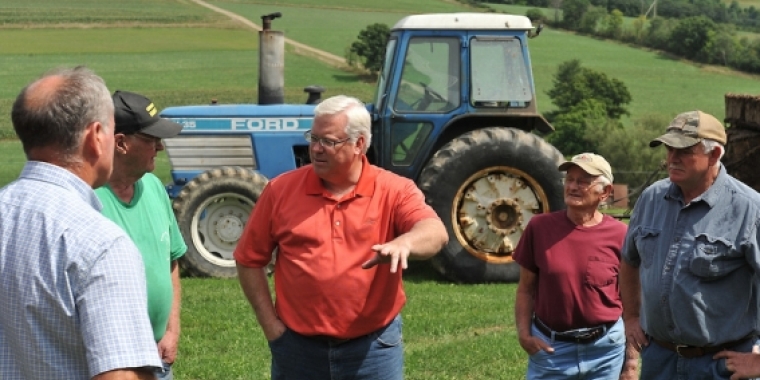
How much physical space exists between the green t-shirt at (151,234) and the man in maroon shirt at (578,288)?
4.54 ft

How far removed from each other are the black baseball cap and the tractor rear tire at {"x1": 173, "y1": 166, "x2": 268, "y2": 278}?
5.63 metres

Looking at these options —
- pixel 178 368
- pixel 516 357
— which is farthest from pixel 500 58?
pixel 178 368

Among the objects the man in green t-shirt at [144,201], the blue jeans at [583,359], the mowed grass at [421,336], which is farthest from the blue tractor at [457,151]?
the man in green t-shirt at [144,201]

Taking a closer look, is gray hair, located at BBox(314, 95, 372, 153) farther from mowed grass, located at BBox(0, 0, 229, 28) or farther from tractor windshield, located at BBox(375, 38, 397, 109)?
mowed grass, located at BBox(0, 0, 229, 28)

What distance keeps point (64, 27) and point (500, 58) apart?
29.2 m

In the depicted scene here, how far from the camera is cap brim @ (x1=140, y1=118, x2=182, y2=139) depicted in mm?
3727

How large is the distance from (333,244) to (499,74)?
5.94 metres

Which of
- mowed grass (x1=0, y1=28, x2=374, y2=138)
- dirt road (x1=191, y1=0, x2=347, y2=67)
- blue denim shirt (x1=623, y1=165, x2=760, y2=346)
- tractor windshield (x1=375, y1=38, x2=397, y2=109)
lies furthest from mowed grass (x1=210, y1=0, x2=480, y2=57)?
blue denim shirt (x1=623, y1=165, x2=760, y2=346)

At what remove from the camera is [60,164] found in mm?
2303

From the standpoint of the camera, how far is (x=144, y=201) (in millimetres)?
3758

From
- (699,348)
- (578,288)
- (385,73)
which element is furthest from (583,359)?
(385,73)

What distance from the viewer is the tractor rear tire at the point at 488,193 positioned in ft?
30.2

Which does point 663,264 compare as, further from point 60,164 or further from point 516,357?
point 516,357

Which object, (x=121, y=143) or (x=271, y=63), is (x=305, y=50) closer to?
(x=271, y=63)
